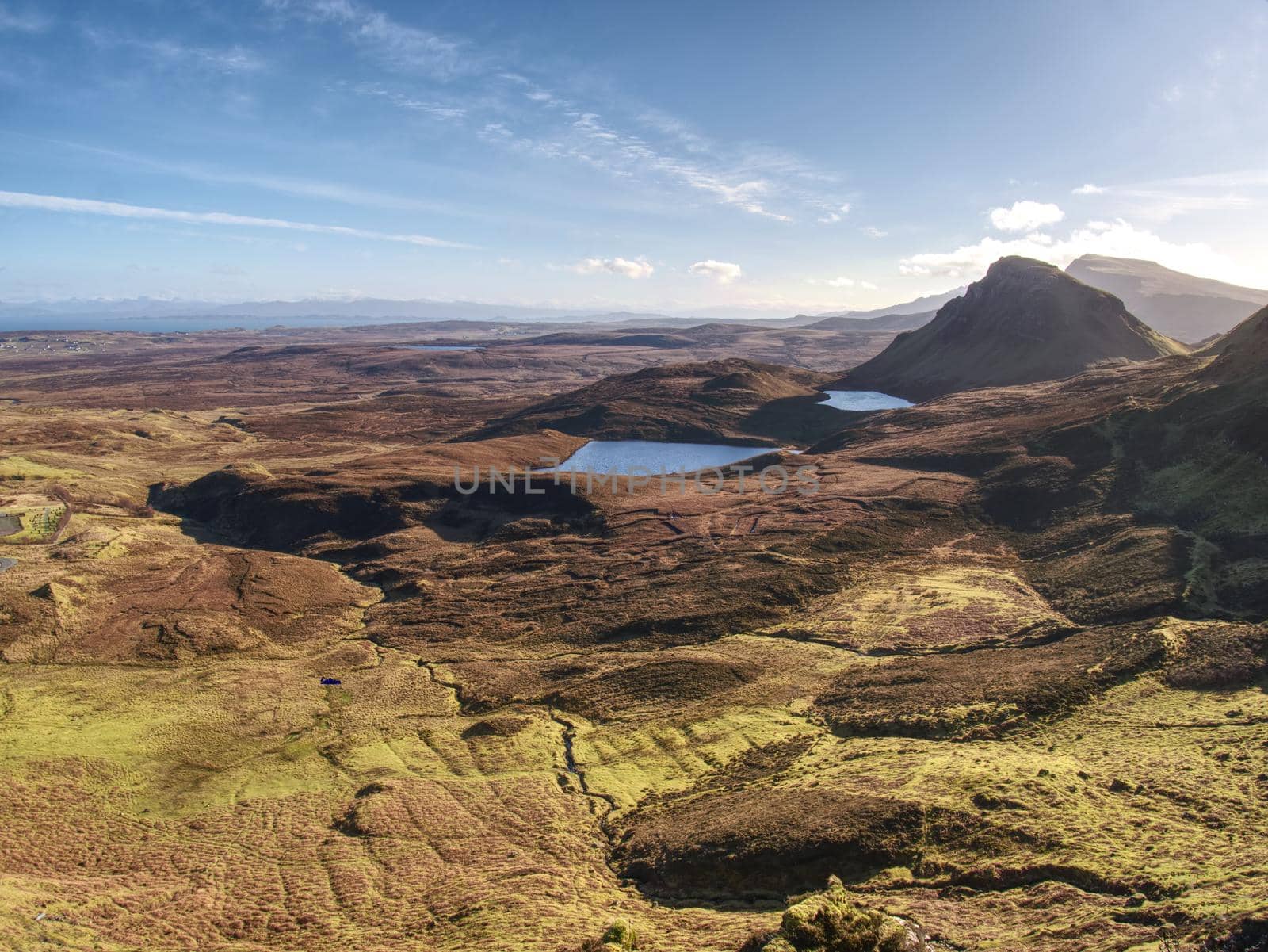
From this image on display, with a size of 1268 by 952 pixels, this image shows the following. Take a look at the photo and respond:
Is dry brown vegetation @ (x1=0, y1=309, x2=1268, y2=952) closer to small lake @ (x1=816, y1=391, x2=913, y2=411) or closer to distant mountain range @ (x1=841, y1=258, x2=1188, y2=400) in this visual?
distant mountain range @ (x1=841, y1=258, x2=1188, y2=400)

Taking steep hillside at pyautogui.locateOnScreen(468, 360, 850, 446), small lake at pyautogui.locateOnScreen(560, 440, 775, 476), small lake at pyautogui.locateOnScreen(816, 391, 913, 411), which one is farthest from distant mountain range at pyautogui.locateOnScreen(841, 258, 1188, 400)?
small lake at pyautogui.locateOnScreen(560, 440, 775, 476)

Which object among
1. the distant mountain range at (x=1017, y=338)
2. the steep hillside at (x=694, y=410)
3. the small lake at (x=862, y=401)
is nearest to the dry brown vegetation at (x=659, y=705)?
the steep hillside at (x=694, y=410)

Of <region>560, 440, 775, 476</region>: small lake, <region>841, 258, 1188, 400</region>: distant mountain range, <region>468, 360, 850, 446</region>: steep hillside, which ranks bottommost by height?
<region>560, 440, 775, 476</region>: small lake

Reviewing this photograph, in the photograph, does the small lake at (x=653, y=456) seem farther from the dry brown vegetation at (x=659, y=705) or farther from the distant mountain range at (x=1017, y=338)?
the distant mountain range at (x=1017, y=338)

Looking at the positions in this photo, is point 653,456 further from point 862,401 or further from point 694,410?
point 862,401

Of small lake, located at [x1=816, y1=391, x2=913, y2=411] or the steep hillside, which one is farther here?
small lake, located at [x1=816, y1=391, x2=913, y2=411]

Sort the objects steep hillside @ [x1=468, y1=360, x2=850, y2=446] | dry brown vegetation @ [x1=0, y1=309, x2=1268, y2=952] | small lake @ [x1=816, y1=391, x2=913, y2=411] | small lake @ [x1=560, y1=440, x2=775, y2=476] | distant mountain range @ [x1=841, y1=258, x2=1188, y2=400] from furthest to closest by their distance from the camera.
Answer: small lake @ [x1=816, y1=391, x2=913, y2=411] → steep hillside @ [x1=468, y1=360, x2=850, y2=446] → distant mountain range @ [x1=841, y1=258, x2=1188, y2=400] → small lake @ [x1=560, y1=440, x2=775, y2=476] → dry brown vegetation @ [x1=0, y1=309, x2=1268, y2=952]
